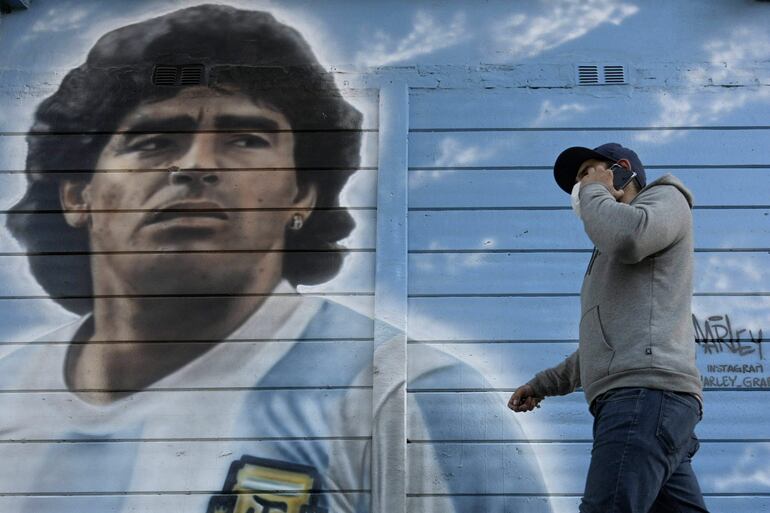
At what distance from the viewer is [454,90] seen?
5.00 meters

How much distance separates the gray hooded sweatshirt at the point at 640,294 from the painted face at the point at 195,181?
7.06 ft

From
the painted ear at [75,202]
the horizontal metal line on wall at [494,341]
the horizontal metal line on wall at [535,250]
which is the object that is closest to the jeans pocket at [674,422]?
the horizontal metal line on wall at [494,341]

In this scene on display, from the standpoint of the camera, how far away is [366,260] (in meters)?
4.77

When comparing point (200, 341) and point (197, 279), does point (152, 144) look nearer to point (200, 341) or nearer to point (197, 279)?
point (197, 279)

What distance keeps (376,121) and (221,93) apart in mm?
772

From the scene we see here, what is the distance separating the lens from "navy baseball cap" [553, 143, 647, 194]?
10.4 feet

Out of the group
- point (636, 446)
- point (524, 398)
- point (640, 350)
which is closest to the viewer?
point (636, 446)

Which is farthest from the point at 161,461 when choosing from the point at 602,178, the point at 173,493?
the point at 602,178

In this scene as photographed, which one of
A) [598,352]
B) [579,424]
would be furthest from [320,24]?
[598,352]

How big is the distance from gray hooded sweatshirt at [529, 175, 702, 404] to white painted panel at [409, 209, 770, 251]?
1705 millimetres

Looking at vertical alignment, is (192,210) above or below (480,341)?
above

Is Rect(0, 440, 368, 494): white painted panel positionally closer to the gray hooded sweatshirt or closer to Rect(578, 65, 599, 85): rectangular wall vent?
the gray hooded sweatshirt

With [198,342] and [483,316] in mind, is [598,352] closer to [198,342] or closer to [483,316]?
[483,316]

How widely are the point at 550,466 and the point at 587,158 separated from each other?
1.77 metres
